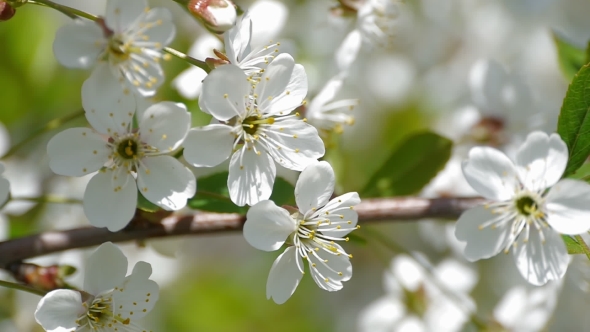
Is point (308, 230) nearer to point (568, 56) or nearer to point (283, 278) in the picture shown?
point (283, 278)

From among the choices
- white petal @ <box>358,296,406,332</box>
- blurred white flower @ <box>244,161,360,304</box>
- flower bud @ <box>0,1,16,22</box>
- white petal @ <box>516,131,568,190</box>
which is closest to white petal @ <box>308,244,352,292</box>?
blurred white flower @ <box>244,161,360,304</box>

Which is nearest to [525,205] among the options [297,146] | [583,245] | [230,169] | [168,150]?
[583,245]

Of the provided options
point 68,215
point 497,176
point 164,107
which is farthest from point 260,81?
point 68,215

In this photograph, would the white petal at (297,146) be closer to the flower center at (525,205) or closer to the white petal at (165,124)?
the white petal at (165,124)

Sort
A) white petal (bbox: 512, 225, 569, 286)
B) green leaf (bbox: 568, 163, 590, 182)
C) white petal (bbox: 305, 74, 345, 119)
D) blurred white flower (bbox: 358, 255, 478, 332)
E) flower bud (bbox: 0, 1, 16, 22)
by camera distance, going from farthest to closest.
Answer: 1. blurred white flower (bbox: 358, 255, 478, 332)
2. white petal (bbox: 305, 74, 345, 119)
3. green leaf (bbox: 568, 163, 590, 182)
4. white petal (bbox: 512, 225, 569, 286)
5. flower bud (bbox: 0, 1, 16, 22)

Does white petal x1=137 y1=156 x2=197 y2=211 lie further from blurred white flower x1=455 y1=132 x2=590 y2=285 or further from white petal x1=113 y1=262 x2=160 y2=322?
blurred white flower x1=455 y1=132 x2=590 y2=285

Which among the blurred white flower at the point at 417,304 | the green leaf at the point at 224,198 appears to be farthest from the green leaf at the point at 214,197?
the blurred white flower at the point at 417,304
